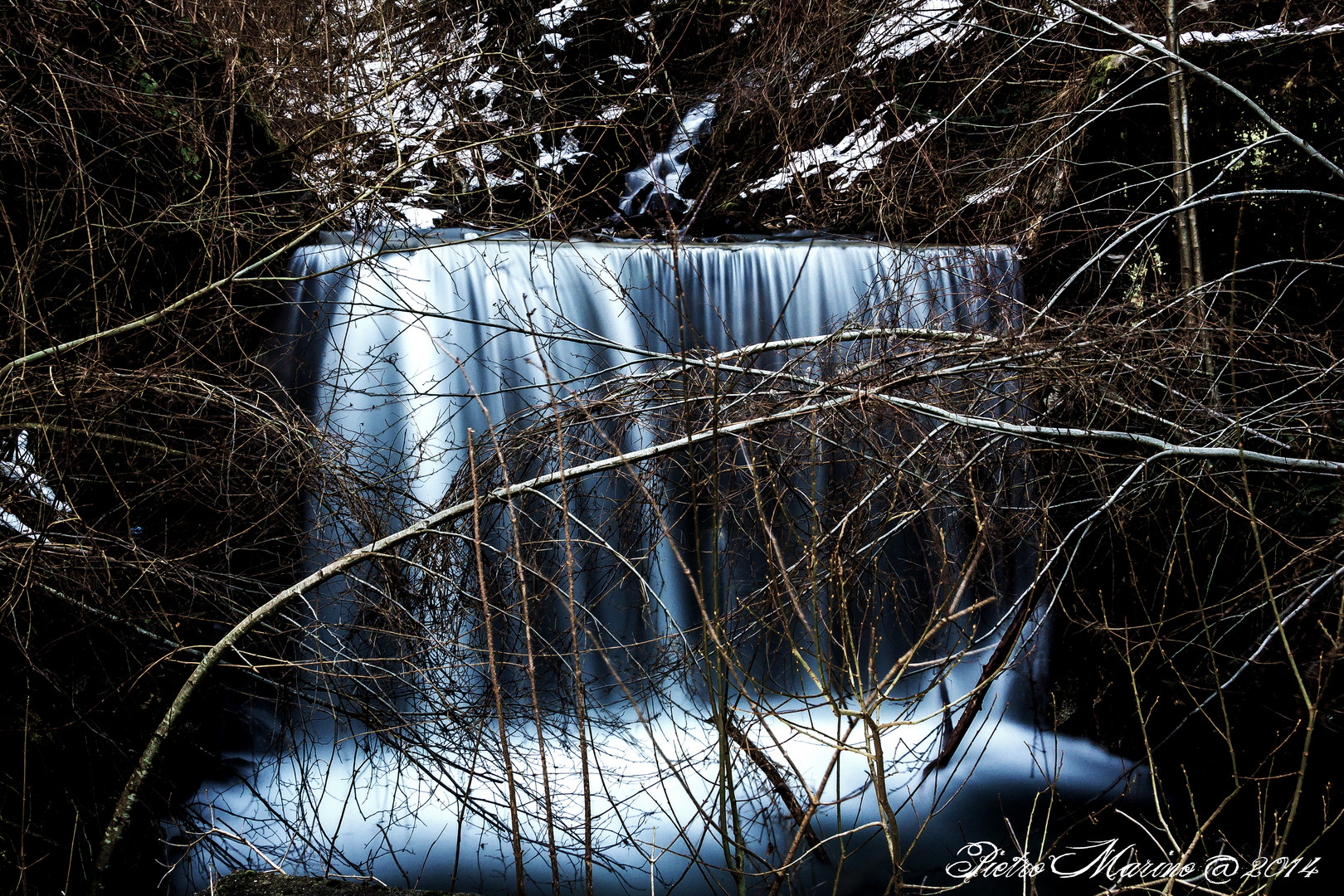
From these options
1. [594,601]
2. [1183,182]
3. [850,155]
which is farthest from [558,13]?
[594,601]

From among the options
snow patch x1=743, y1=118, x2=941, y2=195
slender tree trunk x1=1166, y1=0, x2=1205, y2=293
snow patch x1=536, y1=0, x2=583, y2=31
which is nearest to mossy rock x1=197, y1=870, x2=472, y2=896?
slender tree trunk x1=1166, y1=0, x2=1205, y2=293

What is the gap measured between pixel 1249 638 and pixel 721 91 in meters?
6.37

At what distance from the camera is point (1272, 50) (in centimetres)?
537

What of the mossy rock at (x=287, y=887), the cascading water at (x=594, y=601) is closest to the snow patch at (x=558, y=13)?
the cascading water at (x=594, y=601)

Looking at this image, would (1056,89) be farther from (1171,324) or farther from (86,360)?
(86,360)

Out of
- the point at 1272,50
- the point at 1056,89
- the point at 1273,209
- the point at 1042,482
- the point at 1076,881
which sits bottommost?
the point at 1076,881

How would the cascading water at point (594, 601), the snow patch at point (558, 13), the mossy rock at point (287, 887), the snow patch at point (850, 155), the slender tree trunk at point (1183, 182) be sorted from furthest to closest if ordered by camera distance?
1. the snow patch at point (558, 13)
2. the snow patch at point (850, 155)
3. the slender tree trunk at point (1183, 182)
4. the cascading water at point (594, 601)
5. the mossy rock at point (287, 887)

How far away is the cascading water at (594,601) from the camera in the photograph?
4152 mm

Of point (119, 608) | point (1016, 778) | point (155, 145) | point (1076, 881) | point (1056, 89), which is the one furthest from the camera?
point (1056, 89)

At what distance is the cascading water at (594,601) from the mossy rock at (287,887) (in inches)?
31.5

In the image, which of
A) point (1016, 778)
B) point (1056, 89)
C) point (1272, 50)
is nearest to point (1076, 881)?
point (1016, 778)

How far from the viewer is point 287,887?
2.33 metres

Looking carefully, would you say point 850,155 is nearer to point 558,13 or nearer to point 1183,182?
point 1183,182

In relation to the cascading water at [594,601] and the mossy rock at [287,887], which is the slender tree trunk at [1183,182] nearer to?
the cascading water at [594,601]
